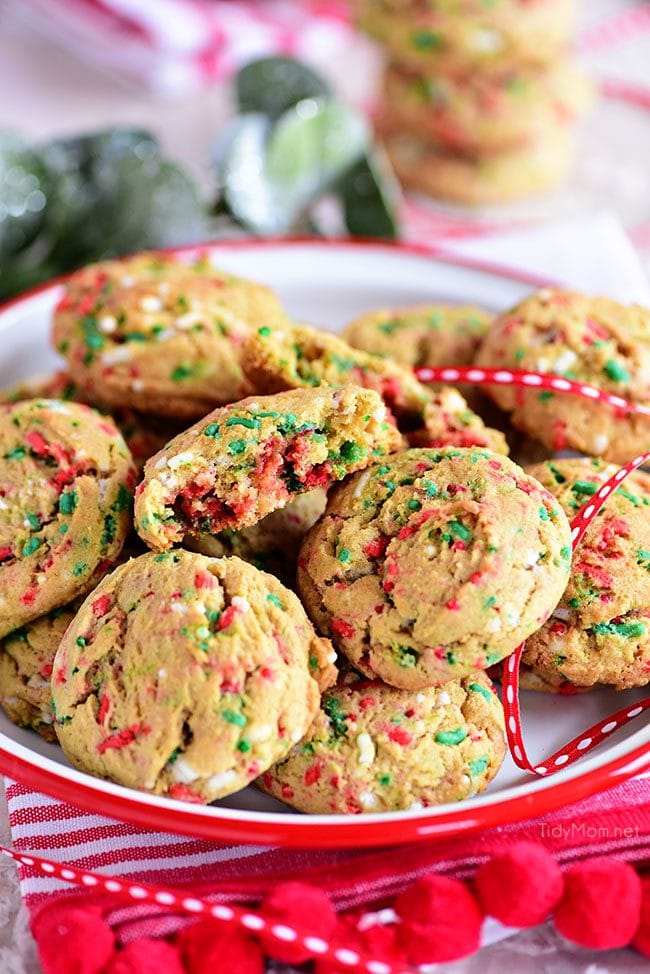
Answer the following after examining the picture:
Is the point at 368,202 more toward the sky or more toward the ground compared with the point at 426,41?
more toward the ground

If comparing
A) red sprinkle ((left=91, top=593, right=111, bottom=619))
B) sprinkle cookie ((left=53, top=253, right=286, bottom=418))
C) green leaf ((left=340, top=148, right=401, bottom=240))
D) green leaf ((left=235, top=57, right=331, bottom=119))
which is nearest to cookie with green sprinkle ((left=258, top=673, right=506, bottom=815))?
red sprinkle ((left=91, top=593, right=111, bottom=619))

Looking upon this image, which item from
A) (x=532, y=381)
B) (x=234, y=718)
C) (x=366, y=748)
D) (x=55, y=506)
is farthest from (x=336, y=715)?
(x=532, y=381)

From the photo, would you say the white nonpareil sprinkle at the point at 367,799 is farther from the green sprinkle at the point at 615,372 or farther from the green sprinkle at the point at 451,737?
the green sprinkle at the point at 615,372

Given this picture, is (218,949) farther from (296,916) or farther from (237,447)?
(237,447)

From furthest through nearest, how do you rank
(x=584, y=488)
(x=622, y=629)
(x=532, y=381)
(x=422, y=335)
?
(x=422, y=335) → (x=532, y=381) → (x=584, y=488) → (x=622, y=629)

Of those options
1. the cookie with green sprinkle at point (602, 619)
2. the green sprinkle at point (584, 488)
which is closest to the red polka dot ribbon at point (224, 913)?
the cookie with green sprinkle at point (602, 619)

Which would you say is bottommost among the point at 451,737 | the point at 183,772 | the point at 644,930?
the point at 644,930

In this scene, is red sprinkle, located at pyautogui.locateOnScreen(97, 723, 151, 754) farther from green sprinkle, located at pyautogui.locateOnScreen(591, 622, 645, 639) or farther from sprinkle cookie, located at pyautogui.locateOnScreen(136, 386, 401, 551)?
green sprinkle, located at pyautogui.locateOnScreen(591, 622, 645, 639)
